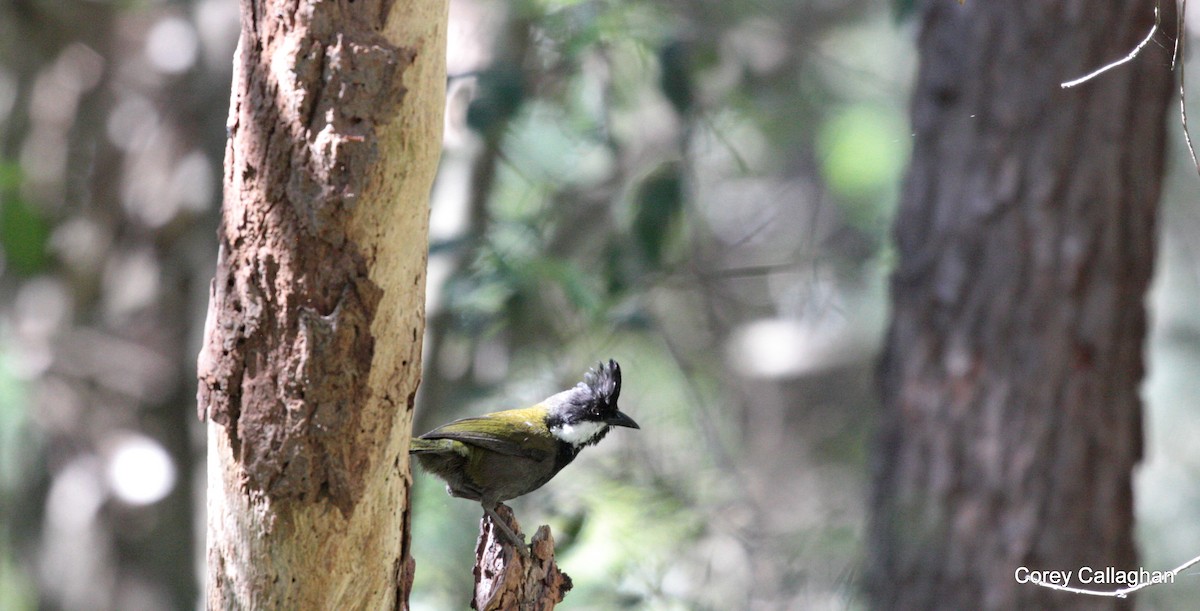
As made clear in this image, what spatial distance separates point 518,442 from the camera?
3.83 meters

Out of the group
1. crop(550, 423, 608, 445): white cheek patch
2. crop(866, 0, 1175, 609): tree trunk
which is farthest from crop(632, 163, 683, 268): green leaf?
crop(550, 423, 608, 445): white cheek patch

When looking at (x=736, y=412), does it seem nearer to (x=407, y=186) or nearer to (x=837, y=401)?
(x=837, y=401)

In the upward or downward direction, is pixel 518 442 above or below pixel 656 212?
below

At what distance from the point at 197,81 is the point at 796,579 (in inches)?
185

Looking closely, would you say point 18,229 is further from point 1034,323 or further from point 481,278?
point 1034,323

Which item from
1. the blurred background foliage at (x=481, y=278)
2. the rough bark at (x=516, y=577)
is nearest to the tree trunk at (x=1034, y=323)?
the blurred background foliage at (x=481, y=278)

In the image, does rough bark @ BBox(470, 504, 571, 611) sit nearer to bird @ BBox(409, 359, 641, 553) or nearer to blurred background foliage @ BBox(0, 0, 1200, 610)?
bird @ BBox(409, 359, 641, 553)

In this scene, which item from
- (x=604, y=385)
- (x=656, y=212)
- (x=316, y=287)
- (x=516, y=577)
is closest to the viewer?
(x=316, y=287)

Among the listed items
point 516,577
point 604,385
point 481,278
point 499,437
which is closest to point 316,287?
point 516,577

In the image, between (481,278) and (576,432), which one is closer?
(576,432)

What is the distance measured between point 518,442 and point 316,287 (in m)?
1.66

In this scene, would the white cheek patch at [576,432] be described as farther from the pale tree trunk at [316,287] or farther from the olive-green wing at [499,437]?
the pale tree trunk at [316,287]

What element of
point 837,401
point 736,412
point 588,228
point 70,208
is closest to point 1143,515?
point 837,401

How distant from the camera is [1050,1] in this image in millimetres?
5160
